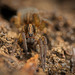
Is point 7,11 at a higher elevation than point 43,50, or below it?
higher

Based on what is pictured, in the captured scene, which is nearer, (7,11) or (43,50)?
(43,50)

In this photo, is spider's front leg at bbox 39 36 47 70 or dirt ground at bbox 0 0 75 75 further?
spider's front leg at bbox 39 36 47 70

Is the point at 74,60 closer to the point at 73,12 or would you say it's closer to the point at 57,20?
the point at 57,20

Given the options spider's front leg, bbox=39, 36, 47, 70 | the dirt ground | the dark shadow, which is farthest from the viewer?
the dark shadow

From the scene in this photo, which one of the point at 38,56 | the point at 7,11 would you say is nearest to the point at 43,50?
the point at 38,56

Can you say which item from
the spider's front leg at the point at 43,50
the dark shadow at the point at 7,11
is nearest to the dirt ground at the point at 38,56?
the spider's front leg at the point at 43,50

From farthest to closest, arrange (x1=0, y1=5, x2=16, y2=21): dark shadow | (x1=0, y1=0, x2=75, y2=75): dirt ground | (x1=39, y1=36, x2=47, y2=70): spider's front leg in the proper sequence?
(x1=0, y1=5, x2=16, y2=21): dark shadow
(x1=39, y1=36, x2=47, y2=70): spider's front leg
(x1=0, y1=0, x2=75, y2=75): dirt ground

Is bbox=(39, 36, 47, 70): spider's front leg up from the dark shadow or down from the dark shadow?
down

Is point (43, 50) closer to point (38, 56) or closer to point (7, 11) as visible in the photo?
point (38, 56)

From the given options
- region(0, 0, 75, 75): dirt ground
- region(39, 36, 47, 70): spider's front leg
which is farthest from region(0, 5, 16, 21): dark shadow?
region(39, 36, 47, 70): spider's front leg

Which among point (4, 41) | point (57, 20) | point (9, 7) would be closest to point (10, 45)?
point (4, 41)

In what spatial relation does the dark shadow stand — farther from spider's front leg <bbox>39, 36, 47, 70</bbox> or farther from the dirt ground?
spider's front leg <bbox>39, 36, 47, 70</bbox>
